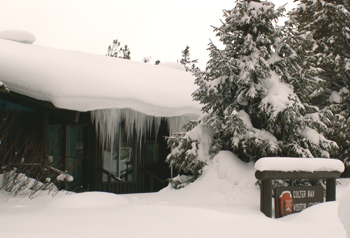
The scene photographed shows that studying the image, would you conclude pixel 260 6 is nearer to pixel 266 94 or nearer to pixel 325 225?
pixel 266 94

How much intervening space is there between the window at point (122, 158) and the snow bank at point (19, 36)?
6.08 meters

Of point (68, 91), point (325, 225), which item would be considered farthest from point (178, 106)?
point (325, 225)

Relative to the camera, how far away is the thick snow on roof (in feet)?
29.6

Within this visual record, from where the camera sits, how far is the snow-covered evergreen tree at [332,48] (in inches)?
561

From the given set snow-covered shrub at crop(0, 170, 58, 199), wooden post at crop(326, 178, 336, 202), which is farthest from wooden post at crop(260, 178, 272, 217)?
snow-covered shrub at crop(0, 170, 58, 199)

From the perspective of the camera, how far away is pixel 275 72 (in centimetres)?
852

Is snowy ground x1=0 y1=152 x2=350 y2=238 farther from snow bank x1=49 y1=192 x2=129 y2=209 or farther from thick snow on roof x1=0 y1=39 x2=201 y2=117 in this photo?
thick snow on roof x1=0 y1=39 x2=201 y2=117

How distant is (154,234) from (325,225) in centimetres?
267

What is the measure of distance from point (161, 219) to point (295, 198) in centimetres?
262

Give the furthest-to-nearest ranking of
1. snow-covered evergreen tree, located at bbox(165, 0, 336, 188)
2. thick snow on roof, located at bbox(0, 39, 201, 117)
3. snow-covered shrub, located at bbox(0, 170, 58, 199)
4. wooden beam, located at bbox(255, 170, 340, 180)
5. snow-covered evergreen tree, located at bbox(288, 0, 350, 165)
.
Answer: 1. snow-covered evergreen tree, located at bbox(288, 0, 350, 165)
2. thick snow on roof, located at bbox(0, 39, 201, 117)
3. snow-covered evergreen tree, located at bbox(165, 0, 336, 188)
4. snow-covered shrub, located at bbox(0, 170, 58, 199)
5. wooden beam, located at bbox(255, 170, 340, 180)

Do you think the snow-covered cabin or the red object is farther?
the snow-covered cabin

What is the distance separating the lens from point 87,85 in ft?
32.8

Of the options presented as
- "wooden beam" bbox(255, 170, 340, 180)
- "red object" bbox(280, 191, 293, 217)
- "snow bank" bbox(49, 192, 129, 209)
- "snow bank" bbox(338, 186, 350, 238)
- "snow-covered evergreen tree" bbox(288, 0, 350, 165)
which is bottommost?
"snow bank" bbox(49, 192, 129, 209)

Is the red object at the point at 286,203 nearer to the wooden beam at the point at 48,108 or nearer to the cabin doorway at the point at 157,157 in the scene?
the wooden beam at the point at 48,108
